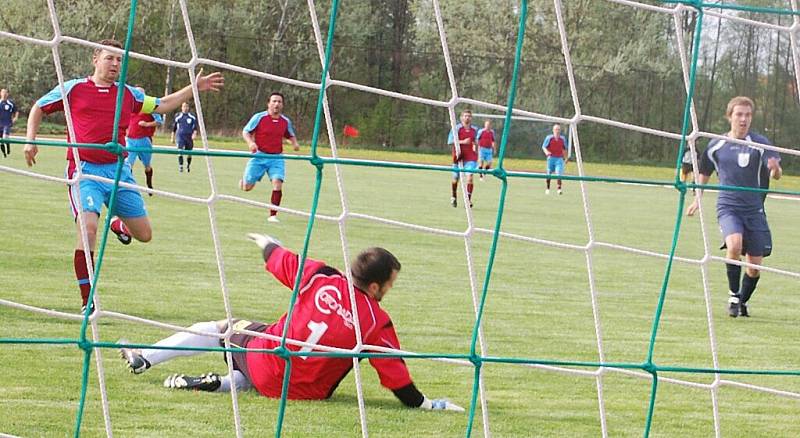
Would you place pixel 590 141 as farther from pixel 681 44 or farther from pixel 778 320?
pixel 681 44

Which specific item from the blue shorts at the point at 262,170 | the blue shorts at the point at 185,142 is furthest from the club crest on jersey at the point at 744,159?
the blue shorts at the point at 185,142

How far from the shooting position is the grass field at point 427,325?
15.6 feet

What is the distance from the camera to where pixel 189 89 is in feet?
18.8

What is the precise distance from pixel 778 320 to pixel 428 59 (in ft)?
97.6

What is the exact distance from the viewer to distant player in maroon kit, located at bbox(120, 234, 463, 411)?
4746 millimetres

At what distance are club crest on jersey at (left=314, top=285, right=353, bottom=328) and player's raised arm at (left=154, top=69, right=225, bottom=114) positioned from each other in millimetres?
957

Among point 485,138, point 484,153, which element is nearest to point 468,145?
point 485,138

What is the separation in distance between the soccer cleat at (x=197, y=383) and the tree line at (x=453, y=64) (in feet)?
86.1

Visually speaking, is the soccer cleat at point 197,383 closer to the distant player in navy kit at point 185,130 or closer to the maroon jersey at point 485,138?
the distant player in navy kit at point 185,130

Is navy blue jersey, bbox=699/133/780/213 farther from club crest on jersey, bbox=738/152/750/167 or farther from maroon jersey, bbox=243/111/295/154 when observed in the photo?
maroon jersey, bbox=243/111/295/154

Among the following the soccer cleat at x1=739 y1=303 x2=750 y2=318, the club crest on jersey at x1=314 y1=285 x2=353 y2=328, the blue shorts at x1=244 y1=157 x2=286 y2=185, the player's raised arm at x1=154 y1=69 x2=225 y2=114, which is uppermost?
the player's raised arm at x1=154 y1=69 x2=225 y2=114

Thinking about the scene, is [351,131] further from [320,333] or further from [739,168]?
[320,333]

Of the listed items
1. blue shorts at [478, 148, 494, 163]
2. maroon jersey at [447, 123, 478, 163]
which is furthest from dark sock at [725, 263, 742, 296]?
blue shorts at [478, 148, 494, 163]

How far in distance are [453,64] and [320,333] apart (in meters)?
32.3
